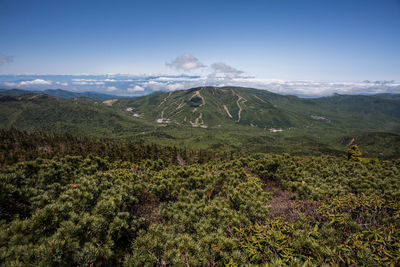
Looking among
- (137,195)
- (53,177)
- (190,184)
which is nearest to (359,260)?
(190,184)

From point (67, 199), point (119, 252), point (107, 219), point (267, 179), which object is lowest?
point (267, 179)

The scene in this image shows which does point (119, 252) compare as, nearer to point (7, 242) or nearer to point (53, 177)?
point (7, 242)

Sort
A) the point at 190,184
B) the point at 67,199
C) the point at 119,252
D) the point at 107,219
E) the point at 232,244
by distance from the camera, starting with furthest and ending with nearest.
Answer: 1. the point at 190,184
2. the point at 67,199
3. the point at 107,219
4. the point at 119,252
5. the point at 232,244

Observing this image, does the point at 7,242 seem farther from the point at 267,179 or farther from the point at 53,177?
the point at 267,179

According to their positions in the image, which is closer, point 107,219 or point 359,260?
point 359,260

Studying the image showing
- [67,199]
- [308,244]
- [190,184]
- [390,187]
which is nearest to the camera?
[308,244]

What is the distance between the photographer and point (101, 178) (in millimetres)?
17062

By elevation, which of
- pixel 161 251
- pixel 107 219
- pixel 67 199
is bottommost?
pixel 161 251

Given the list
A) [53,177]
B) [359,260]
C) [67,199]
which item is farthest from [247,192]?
[53,177]

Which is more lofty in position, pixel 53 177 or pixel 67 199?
pixel 67 199

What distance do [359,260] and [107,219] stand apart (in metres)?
13.2

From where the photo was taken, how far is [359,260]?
23.2ft

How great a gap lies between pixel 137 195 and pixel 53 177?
32.7 ft

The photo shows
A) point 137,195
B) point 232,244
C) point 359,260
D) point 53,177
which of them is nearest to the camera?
point 359,260
